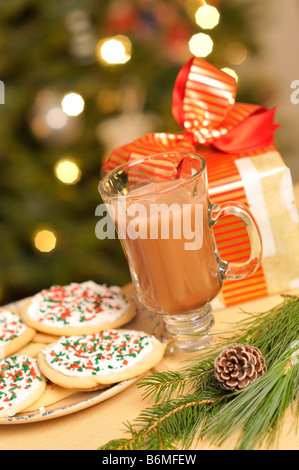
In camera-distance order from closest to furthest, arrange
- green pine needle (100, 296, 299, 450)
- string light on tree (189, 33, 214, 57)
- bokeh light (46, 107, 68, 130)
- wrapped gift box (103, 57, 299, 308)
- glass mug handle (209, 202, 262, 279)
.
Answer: green pine needle (100, 296, 299, 450), glass mug handle (209, 202, 262, 279), wrapped gift box (103, 57, 299, 308), bokeh light (46, 107, 68, 130), string light on tree (189, 33, 214, 57)

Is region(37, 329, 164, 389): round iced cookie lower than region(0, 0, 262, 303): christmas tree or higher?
lower

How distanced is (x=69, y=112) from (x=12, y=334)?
3.21 ft

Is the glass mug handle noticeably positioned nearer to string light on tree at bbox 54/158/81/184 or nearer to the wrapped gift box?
the wrapped gift box

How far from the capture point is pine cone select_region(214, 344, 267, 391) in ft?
2.62

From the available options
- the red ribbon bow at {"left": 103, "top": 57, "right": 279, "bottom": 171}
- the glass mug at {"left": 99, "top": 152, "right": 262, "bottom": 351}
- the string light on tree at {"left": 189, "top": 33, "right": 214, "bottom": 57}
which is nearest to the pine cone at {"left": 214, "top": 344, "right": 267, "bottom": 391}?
the glass mug at {"left": 99, "top": 152, "right": 262, "bottom": 351}

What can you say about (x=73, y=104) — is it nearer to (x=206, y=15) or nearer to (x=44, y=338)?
(x=206, y=15)

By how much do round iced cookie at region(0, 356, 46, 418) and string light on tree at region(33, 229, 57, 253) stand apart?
969 millimetres

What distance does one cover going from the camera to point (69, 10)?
5.67 feet

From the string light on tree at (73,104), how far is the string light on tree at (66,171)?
0.16m

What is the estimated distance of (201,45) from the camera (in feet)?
7.12

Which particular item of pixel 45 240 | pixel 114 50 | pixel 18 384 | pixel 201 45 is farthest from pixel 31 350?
pixel 201 45

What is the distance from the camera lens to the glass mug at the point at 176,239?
92cm

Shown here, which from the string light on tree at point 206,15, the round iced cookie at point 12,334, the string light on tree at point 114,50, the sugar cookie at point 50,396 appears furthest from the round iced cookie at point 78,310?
the string light on tree at point 206,15

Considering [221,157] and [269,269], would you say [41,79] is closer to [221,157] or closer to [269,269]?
[221,157]
